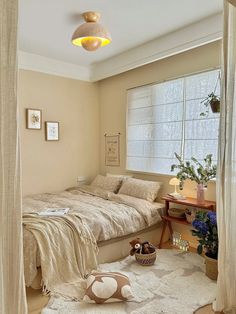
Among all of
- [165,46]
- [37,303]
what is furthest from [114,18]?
[37,303]

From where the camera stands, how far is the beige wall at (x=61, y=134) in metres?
4.11

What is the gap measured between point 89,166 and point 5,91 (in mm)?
4033

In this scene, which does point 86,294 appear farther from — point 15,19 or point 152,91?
point 152,91

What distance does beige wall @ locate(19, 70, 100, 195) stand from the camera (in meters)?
4.11

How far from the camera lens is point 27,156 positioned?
411cm

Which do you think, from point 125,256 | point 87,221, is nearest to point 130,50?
point 87,221

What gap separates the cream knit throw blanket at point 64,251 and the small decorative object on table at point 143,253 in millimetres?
475

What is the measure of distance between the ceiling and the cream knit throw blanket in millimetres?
2203

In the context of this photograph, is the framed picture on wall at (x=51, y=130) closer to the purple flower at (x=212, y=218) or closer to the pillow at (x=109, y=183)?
the pillow at (x=109, y=183)

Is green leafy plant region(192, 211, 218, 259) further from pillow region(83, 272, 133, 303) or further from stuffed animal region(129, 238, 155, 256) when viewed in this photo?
pillow region(83, 272, 133, 303)

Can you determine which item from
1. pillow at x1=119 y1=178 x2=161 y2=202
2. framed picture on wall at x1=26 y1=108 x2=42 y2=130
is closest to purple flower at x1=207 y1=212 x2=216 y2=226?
pillow at x1=119 y1=178 x2=161 y2=202

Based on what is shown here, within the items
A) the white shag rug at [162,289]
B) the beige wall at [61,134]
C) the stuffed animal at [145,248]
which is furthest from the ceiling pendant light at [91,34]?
the white shag rug at [162,289]

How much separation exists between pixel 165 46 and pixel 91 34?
132cm

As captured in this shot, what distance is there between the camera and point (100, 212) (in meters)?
3.01
